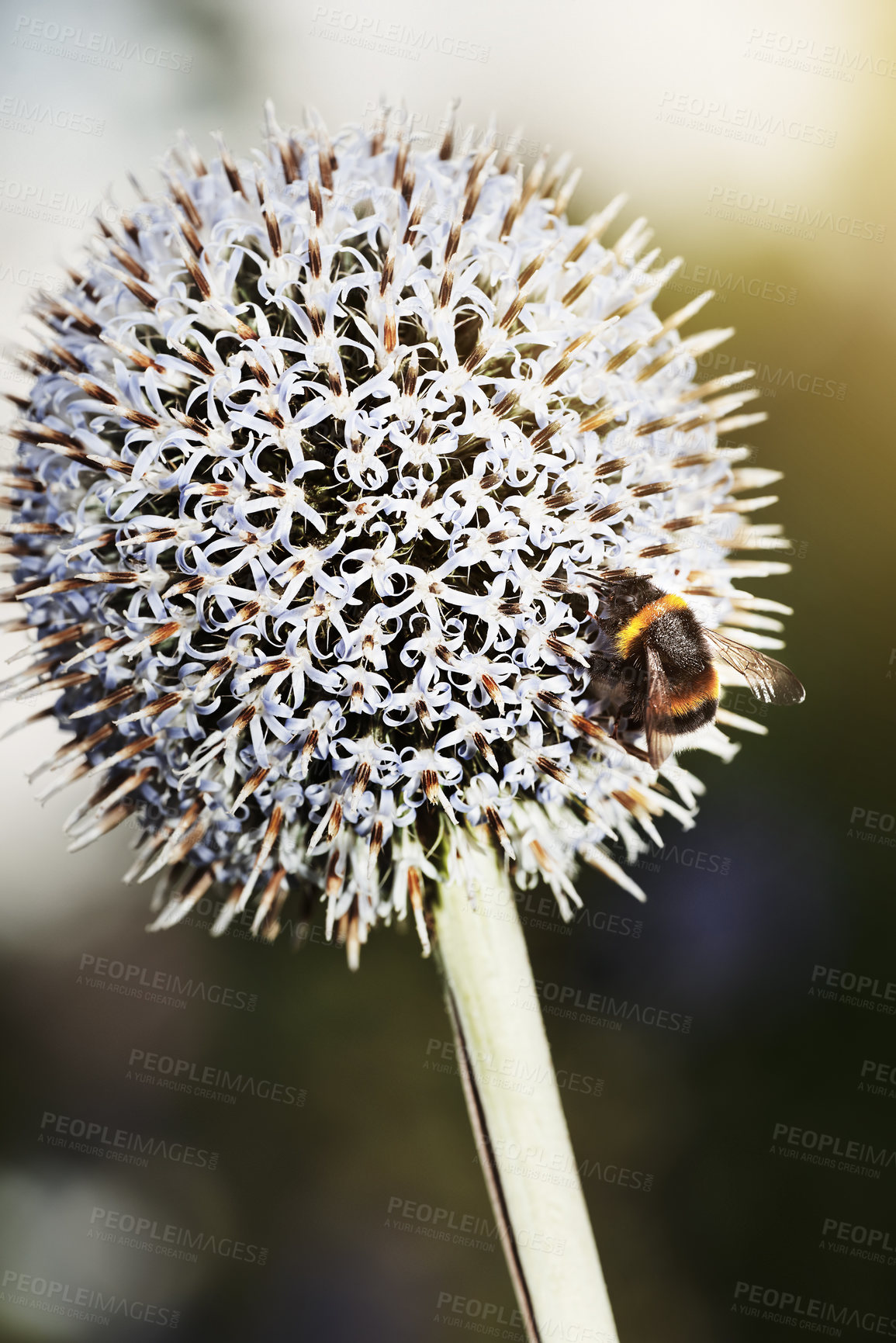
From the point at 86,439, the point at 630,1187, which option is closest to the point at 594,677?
the point at 86,439
